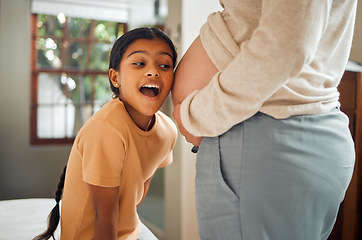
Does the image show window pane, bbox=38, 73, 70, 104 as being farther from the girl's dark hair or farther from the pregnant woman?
the pregnant woman

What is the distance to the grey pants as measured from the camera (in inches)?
26.3

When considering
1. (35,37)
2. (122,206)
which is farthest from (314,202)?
(35,37)

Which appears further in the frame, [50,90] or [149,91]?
→ [50,90]

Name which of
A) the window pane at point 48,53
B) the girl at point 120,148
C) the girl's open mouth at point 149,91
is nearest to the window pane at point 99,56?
the window pane at point 48,53

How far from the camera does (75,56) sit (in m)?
3.84

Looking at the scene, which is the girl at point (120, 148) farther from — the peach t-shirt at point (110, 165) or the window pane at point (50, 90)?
the window pane at point (50, 90)

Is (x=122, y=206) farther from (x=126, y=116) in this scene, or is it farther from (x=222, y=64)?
(x=222, y=64)

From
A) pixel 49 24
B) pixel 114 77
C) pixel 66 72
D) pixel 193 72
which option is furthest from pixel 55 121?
pixel 193 72

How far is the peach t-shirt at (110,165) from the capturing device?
93 cm

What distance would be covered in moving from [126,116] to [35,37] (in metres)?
3.19

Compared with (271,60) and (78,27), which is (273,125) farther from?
(78,27)

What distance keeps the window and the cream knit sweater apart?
3304 mm

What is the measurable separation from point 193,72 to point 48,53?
3379mm

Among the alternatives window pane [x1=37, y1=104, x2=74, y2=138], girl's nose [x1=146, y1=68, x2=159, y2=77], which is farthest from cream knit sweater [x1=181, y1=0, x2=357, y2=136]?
window pane [x1=37, y1=104, x2=74, y2=138]
